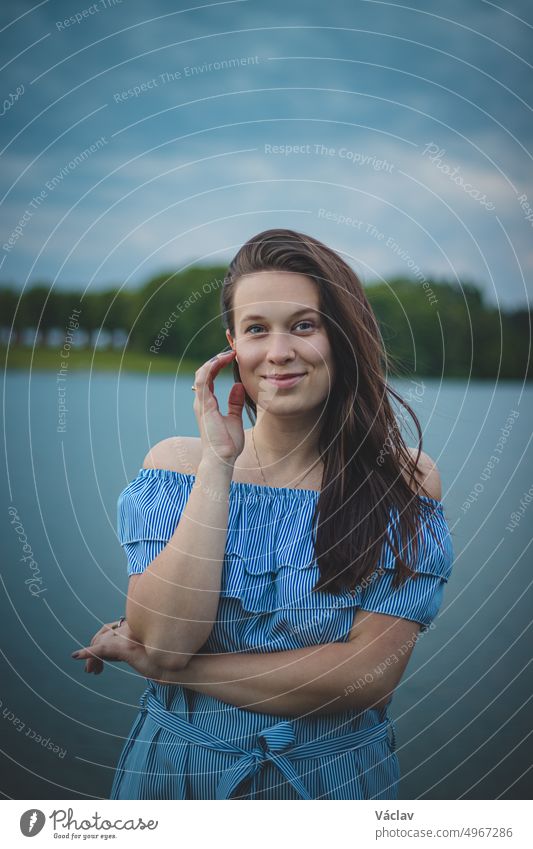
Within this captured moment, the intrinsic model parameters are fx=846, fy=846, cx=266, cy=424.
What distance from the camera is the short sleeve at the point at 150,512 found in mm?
1325

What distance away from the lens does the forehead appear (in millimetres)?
1294

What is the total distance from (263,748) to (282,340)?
2.05 feet

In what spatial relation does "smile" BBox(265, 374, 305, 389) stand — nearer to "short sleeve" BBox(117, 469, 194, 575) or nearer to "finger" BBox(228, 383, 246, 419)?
"finger" BBox(228, 383, 246, 419)

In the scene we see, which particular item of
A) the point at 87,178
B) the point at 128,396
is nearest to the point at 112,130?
the point at 87,178

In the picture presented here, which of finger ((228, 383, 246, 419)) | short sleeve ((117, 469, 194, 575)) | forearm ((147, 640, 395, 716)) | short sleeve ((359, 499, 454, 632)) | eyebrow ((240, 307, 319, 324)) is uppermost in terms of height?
eyebrow ((240, 307, 319, 324))

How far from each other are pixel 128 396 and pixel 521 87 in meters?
1.14

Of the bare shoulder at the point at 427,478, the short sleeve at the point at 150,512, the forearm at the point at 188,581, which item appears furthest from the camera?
the bare shoulder at the point at 427,478

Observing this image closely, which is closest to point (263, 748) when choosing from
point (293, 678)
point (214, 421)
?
point (293, 678)

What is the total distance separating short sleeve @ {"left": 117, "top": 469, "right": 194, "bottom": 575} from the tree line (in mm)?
489

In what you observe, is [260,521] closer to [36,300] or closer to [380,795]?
[380,795]

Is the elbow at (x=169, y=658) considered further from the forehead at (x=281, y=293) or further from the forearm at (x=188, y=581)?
the forehead at (x=281, y=293)

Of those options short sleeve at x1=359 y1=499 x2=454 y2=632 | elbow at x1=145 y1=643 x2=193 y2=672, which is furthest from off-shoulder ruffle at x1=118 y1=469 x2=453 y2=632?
elbow at x1=145 y1=643 x2=193 y2=672

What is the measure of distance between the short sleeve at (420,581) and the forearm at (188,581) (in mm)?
245
